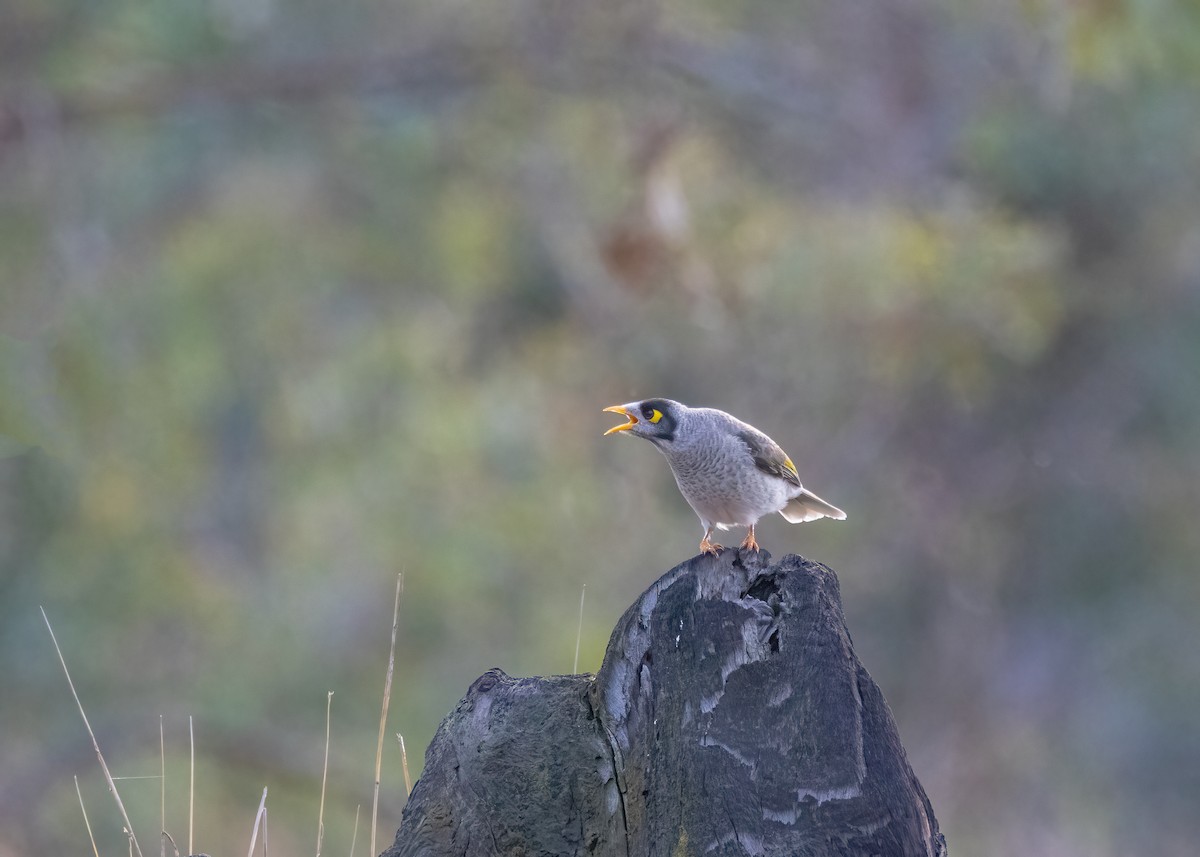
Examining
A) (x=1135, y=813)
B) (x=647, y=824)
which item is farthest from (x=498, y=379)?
(x=647, y=824)

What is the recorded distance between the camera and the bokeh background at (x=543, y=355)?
12.5 metres

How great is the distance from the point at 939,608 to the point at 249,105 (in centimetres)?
841

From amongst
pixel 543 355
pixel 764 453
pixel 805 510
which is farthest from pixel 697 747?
pixel 543 355

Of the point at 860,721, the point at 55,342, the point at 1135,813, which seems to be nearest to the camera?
the point at 860,721

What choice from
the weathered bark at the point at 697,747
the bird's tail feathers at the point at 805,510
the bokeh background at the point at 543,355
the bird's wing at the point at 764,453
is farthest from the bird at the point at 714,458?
the bokeh background at the point at 543,355

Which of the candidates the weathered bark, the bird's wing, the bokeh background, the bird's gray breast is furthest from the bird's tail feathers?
the bokeh background

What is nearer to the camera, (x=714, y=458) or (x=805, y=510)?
(x=714, y=458)

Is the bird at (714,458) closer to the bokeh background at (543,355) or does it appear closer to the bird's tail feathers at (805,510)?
the bird's tail feathers at (805,510)

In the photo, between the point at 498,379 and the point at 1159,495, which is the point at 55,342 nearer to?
the point at 498,379

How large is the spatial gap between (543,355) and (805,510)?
10036mm

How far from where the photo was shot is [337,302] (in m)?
16.8

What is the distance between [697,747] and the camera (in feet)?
9.50

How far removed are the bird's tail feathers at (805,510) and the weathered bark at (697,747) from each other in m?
2.20

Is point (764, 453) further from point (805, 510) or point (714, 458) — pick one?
point (805, 510)
